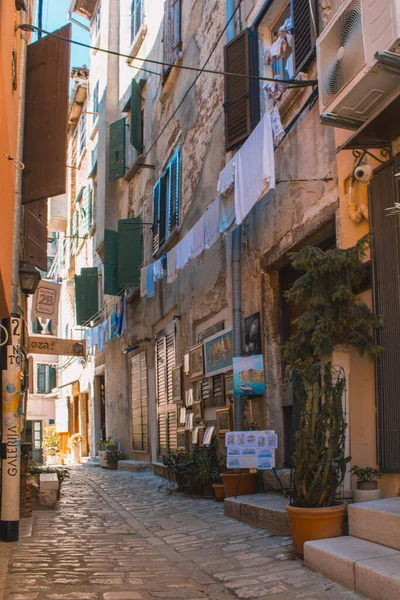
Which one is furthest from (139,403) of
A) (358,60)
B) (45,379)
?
(45,379)

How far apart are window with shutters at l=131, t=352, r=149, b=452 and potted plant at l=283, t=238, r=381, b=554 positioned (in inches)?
411

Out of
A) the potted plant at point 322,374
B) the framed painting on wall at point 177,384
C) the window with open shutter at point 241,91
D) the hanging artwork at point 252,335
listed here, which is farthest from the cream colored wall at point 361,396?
the framed painting on wall at point 177,384

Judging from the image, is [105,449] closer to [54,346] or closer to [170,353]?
[170,353]

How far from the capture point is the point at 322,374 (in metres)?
6.00

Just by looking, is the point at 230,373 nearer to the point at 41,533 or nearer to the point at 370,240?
the point at 41,533

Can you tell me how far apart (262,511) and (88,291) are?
1560 cm

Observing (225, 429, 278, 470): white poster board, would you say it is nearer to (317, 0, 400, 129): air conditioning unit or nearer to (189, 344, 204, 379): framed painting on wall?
(317, 0, 400, 129): air conditioning unit

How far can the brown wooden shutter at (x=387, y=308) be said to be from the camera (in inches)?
227

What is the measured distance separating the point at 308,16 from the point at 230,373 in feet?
16.5

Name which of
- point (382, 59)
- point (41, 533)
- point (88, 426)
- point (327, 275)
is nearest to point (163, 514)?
point (41, 533)

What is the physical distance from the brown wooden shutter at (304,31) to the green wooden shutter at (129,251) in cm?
899

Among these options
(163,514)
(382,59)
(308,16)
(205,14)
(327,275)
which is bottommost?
(163,514)

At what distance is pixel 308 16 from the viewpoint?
7.81m

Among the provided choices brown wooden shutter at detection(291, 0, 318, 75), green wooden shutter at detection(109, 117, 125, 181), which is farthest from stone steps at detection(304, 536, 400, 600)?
green wooden shutter at detection(109, 117, 125, 181)
